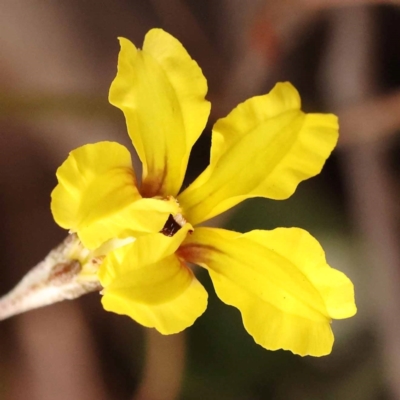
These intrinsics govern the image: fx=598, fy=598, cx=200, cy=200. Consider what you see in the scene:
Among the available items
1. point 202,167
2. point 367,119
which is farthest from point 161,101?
point 367,119

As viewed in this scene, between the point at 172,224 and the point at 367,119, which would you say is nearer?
the point at 172,224

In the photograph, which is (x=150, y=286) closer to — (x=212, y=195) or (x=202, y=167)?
(x=212, y=195)

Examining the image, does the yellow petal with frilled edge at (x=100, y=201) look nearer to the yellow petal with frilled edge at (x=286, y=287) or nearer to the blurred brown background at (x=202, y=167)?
the yellow petal with frilled edge at (x=286, y=287)

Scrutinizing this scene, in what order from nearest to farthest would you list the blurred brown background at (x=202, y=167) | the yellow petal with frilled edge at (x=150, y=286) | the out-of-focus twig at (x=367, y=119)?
the yellow petal with frilled edge at (x=150, y=286), the blurred brown background at (x=202, y=167), the out-of-focus twig at (x=367, y=119)

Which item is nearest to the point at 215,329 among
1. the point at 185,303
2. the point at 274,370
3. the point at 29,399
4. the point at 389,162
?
the point at 274,370

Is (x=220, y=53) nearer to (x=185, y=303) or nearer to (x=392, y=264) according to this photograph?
(x=392, y=264)

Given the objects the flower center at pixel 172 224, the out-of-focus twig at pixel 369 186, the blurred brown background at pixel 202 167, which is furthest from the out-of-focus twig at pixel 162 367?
the flower center at pixel 172 224
